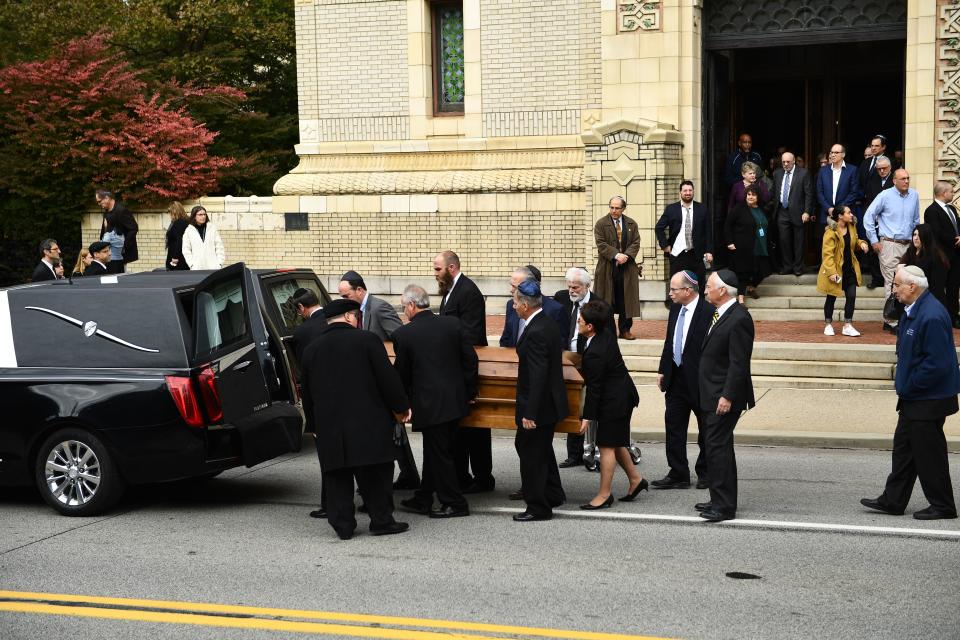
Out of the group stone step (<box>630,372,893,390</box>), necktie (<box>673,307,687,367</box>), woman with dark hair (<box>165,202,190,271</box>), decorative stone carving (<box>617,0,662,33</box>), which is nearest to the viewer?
necktie (<box>673,307,687,367</box>)

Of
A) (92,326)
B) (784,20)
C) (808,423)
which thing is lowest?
(808,423)

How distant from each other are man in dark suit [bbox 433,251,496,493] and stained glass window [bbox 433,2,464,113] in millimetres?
11087

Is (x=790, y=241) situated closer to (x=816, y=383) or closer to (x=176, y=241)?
(x=816, y=383)

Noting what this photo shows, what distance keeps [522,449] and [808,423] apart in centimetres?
450

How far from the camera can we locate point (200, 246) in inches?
710

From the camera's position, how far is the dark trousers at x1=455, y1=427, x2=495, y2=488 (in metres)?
10.6

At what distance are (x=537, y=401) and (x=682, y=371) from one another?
1.63 metres

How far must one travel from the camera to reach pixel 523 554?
28.2ft

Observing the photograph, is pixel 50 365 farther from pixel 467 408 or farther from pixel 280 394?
pixel 467 408

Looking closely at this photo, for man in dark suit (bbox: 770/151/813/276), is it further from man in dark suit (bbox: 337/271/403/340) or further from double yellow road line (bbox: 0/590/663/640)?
double yellow road line (bbox: 0/590/663/640)

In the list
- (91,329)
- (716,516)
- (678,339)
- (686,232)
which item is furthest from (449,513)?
(686,232)

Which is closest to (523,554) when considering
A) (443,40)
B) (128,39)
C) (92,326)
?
(92,326)

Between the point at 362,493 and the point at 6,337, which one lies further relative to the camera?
the point at 6,337

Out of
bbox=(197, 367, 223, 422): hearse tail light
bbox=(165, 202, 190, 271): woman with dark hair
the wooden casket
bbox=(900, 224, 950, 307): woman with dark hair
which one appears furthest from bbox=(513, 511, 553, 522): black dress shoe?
bbox=(165, 202, 190, 271): woman with dark hair
